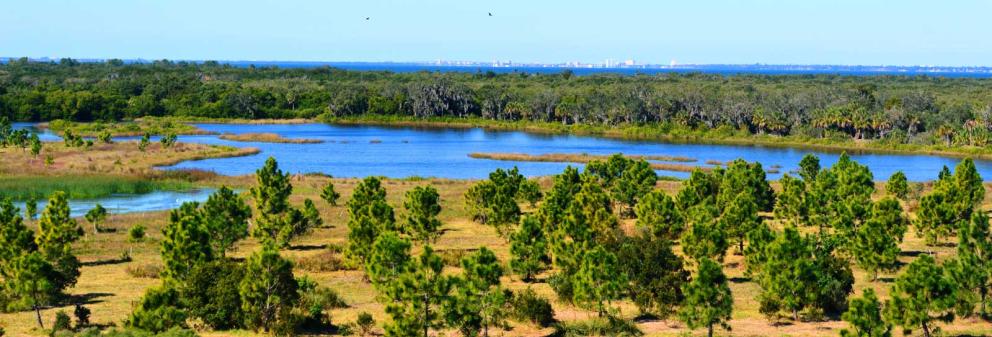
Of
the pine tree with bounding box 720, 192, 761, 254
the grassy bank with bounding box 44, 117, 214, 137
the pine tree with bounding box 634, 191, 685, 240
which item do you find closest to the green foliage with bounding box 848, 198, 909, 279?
the pine tree with bounding box 720, 192, 761, 254

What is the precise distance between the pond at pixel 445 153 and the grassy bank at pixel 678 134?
4.41m

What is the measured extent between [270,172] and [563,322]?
2733 centimetres

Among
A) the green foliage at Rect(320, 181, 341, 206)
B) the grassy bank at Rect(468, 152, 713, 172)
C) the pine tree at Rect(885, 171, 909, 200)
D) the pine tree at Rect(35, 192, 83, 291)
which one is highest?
the pine tree at Rect(35, 192, 83, 291)

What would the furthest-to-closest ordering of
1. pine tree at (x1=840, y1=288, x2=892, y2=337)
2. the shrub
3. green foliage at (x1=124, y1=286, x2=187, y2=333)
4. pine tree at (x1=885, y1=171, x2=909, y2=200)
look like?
pine tree at (x1=885, y1=171, x2=909, y2=200) < the shrub < green foliage at (x1=124, y1=286, x2=187, y2=333) < pine tree at (x1=840, y1=288, x2=892, y2=337)

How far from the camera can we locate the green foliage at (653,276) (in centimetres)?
4038

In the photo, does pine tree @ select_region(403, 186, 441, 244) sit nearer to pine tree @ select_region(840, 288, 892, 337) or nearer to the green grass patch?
pine tree @ select_region(840, 288, 892, 337)

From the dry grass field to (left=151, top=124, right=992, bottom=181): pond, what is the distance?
1421 centimetres

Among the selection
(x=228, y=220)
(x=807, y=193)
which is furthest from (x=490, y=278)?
(x=807, y=193)

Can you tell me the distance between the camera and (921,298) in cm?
3406

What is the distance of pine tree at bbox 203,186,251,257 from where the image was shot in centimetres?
5003

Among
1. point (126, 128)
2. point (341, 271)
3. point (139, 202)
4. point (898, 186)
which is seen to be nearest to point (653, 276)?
point (341, 271)

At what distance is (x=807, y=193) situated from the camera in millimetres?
61719

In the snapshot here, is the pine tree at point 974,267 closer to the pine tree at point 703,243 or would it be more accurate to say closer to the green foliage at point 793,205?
the pine tree at point 703,243

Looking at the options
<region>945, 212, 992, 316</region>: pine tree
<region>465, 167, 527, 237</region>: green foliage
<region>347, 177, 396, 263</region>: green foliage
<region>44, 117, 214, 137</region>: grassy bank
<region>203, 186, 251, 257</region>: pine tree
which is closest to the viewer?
<region>945, 212, 992, 316</region>: pine tree
